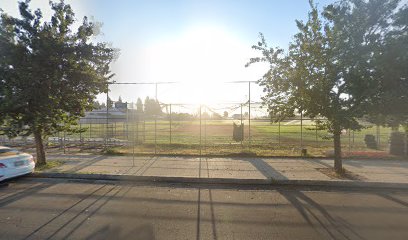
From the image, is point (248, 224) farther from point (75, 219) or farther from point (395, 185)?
point (395, 185)

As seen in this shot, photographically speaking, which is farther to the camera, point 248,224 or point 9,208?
point 9,208

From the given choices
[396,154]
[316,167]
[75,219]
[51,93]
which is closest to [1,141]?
[51,93]

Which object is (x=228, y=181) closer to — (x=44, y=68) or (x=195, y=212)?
(x=195, y=212)

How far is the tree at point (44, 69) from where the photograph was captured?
9.38 m

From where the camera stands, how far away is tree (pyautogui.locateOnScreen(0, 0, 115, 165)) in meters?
9.38

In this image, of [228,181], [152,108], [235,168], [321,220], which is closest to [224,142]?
[152,108]

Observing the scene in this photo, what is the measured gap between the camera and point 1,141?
20.4m

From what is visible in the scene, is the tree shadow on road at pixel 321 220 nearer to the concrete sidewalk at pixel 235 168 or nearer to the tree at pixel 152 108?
the concrete sidewalk at pixel 235 168

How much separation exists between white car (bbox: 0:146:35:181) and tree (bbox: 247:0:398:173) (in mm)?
8003

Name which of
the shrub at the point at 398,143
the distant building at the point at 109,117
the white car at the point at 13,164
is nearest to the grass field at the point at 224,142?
the distant building at the point at 109,117

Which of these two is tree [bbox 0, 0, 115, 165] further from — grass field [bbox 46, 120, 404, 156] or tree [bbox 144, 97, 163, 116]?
tree [bbox 144, 97, 163, 116]

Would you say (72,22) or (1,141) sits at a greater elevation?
(72,22)

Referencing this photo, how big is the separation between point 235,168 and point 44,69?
737cm

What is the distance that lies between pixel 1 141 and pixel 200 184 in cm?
1848
